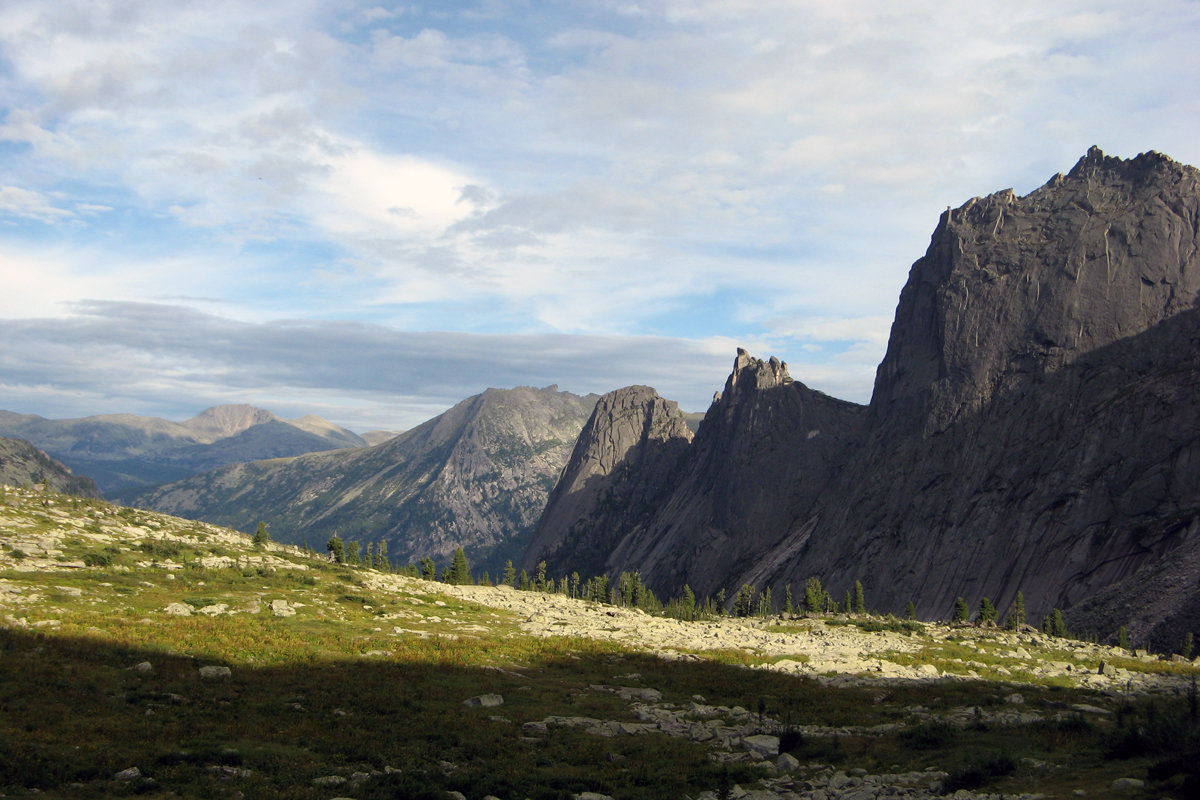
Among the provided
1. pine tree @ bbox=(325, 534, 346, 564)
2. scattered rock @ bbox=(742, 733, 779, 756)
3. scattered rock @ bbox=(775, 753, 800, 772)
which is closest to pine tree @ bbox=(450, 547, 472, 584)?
pine tree @ bbox=(325, 534, 346, 564)

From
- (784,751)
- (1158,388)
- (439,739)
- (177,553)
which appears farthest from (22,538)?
(1158,388)

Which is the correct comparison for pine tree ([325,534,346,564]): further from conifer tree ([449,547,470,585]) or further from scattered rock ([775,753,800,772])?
scattered rock ([775,753,800,772])

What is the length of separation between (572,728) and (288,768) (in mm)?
13317

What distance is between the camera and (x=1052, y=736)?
3130 cm

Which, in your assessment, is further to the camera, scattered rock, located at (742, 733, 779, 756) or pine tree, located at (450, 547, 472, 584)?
pine tree, located at (450, 547, 472, 584)

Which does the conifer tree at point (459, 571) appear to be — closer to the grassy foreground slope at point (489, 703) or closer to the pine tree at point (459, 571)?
the pine tree at point (459, 571)

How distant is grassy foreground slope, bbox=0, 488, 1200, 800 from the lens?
25062 mm

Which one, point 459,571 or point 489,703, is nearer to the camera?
→ point 489,703

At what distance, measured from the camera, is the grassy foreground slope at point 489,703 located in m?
25.1

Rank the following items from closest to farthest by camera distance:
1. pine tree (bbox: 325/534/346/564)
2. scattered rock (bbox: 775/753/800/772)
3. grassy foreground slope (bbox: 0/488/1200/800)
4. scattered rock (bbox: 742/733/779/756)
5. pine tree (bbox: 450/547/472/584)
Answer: grassy foreground slope (bbox: 0/488/1200/800), scattered rock (bbox: 775/753/800/772), scattered rock (bbox: 742/733/779/756), pine tree (bbox: 325/534/346/564), pine tree (bbox: 450/547/472/584)

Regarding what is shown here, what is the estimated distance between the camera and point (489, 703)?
39312 mm

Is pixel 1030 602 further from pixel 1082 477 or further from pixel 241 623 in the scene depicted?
pixel 241 623

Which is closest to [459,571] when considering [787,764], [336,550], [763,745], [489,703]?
[336,550]

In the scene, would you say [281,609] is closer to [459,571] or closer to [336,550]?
[336,550]
